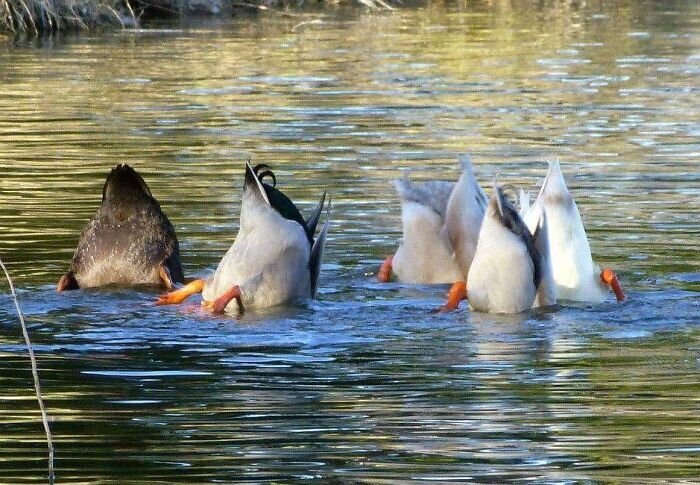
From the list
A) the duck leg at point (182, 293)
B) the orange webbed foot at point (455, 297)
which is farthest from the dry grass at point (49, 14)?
the orange webbed foot at point (455, 297)

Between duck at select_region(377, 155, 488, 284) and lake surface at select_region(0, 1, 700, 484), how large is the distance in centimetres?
17

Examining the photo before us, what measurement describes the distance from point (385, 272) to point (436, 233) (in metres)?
0.32

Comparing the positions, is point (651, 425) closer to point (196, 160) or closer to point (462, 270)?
point (462, 270)

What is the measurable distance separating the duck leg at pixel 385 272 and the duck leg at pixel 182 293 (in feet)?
3.33

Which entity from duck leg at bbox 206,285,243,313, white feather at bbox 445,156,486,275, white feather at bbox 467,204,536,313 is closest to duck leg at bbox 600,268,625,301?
white feather at bbox 467,204,536,313

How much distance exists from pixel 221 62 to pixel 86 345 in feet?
49.5

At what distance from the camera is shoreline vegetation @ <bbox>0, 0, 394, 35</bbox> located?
85.5 feet

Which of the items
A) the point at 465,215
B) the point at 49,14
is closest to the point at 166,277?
the point at 465,215

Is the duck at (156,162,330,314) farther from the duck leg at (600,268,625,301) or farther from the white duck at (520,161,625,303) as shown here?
the duck leg at (600,268,625,301)

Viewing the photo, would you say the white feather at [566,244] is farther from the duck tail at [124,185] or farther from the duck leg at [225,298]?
the duck tail at [124,185]

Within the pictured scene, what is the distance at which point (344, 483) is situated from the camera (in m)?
4.76

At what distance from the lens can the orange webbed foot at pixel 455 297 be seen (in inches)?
300

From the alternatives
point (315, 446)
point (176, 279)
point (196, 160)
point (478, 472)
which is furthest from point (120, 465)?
point (196, 160)

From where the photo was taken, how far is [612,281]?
25.3 ft
